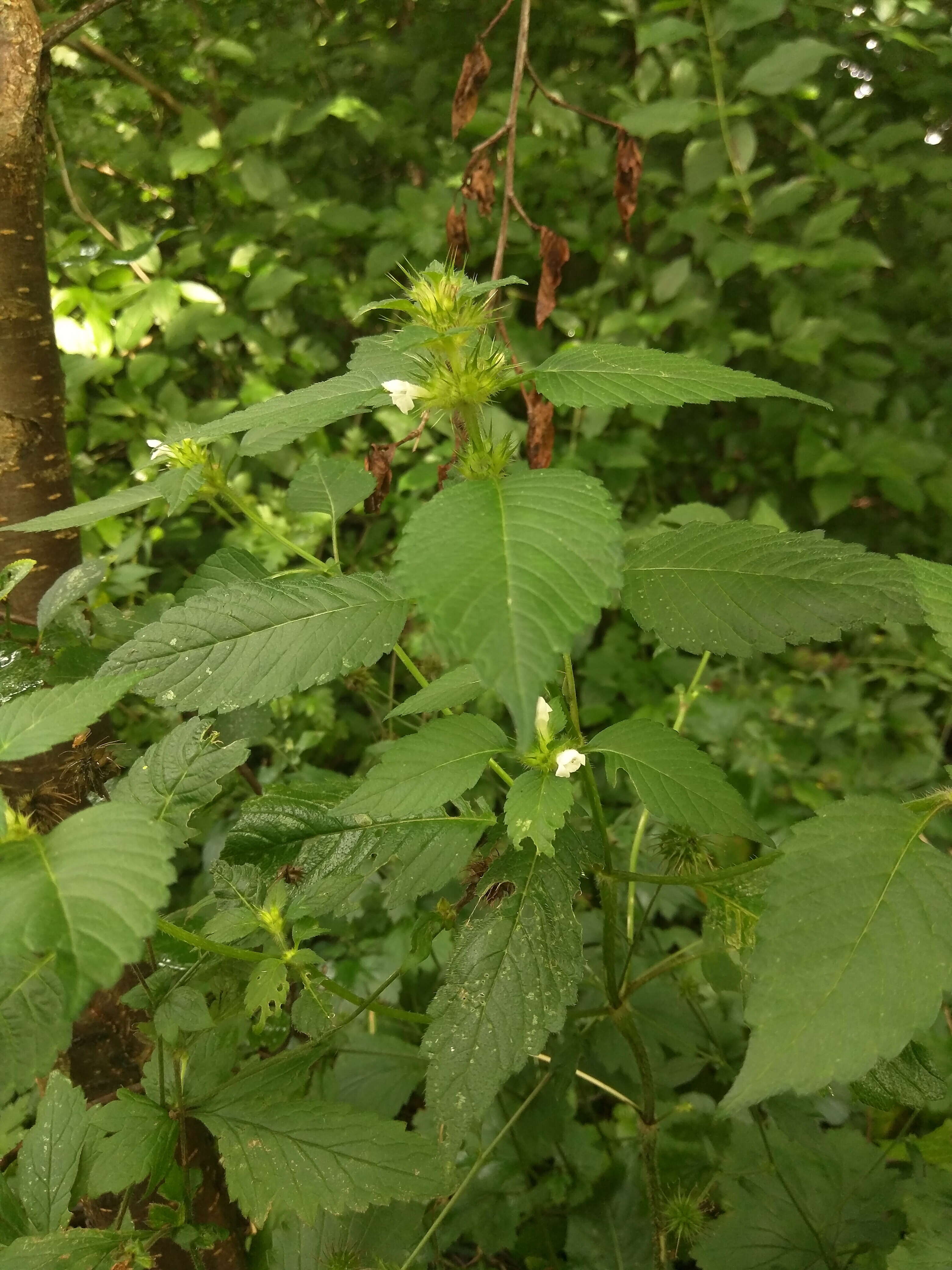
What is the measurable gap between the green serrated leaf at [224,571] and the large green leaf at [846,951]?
62 cm

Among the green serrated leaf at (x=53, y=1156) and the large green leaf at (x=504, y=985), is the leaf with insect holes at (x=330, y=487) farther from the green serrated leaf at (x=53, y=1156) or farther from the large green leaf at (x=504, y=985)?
the green serrated leaf at (x=53, y=1156)

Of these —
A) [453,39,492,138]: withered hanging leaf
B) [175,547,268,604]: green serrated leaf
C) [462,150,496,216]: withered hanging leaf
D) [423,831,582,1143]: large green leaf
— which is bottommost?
[423,831,582,1143]: large green leaf

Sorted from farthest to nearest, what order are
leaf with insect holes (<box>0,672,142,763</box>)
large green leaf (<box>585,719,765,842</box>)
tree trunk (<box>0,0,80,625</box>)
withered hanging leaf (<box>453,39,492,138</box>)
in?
withered hanging leaf (<box>453,39,492,138</box>), tree trunk (<box>0,0,80,625</box>), large green leaf (<box>585,719,765,842</box>), leaf with insect holes (<box>0,672,142,763</box>)

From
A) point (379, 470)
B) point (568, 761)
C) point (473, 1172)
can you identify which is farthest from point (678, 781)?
point (379, 470)

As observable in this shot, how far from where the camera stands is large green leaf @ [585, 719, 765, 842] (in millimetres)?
623

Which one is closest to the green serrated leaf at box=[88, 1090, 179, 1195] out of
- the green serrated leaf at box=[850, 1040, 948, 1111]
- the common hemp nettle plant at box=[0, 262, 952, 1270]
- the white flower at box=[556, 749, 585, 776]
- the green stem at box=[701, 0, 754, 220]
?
the common hemp nettle plant at box=[0, 262, 952, 1270]

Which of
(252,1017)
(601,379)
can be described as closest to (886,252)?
(601,379)

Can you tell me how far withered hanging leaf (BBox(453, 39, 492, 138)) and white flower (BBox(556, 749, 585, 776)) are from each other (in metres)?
1.30

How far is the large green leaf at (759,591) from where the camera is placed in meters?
0.64

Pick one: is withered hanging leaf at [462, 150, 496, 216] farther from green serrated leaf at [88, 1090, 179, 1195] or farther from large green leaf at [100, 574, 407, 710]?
green serrated leaf at [88, 1090, 179, 1195]

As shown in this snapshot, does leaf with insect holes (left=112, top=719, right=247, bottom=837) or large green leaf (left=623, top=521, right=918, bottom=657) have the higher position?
large green leaf (left=623, top=521, right=918, bottom=657)

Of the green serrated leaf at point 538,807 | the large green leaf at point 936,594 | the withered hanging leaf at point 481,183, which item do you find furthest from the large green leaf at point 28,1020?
the withered hanging leaf at point 481,183

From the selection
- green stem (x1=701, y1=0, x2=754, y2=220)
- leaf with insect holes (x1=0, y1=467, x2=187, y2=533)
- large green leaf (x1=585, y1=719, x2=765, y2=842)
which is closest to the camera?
large green leaf (x1=585, y1=719, x2=765, y2=842)

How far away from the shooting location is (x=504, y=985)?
0.65m
